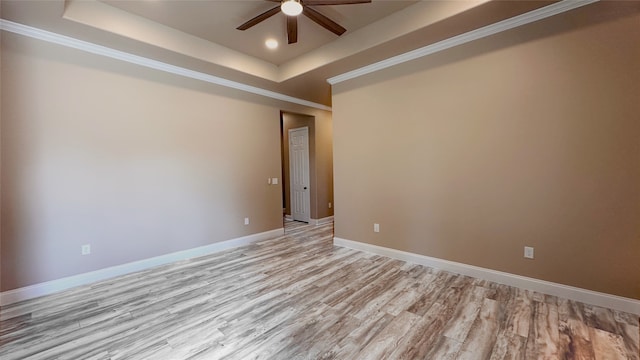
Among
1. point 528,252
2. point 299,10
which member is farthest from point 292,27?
point 528,252

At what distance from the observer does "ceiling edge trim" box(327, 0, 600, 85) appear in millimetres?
2471

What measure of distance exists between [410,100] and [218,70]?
2891mm

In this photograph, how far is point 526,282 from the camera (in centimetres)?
276

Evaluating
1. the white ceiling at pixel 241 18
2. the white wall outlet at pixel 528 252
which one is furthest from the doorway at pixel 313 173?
the white wall outlet at pixel 528 252

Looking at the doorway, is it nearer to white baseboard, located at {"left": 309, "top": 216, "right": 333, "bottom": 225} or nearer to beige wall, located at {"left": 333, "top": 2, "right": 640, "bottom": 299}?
white baseboard, located at {"left": 309, "top": 216, "right": 333, "bottom": 225}

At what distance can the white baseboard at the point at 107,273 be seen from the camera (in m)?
2.71

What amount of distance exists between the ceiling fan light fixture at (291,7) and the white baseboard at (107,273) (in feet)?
11.7

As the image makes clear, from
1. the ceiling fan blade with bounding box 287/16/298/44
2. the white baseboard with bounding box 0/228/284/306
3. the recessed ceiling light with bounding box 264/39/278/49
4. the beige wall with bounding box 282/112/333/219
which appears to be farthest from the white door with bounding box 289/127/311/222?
the ceiling fan blade with bounding box 287/16/298/44

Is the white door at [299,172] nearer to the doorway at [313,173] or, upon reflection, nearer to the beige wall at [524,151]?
the doorway at [313,173]

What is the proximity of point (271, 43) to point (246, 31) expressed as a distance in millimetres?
421

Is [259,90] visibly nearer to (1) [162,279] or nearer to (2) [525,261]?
(1) [162,279]

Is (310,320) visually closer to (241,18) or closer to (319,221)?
(241,18)

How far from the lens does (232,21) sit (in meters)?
3.12

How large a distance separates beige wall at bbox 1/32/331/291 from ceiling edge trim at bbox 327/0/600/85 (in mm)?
2381
